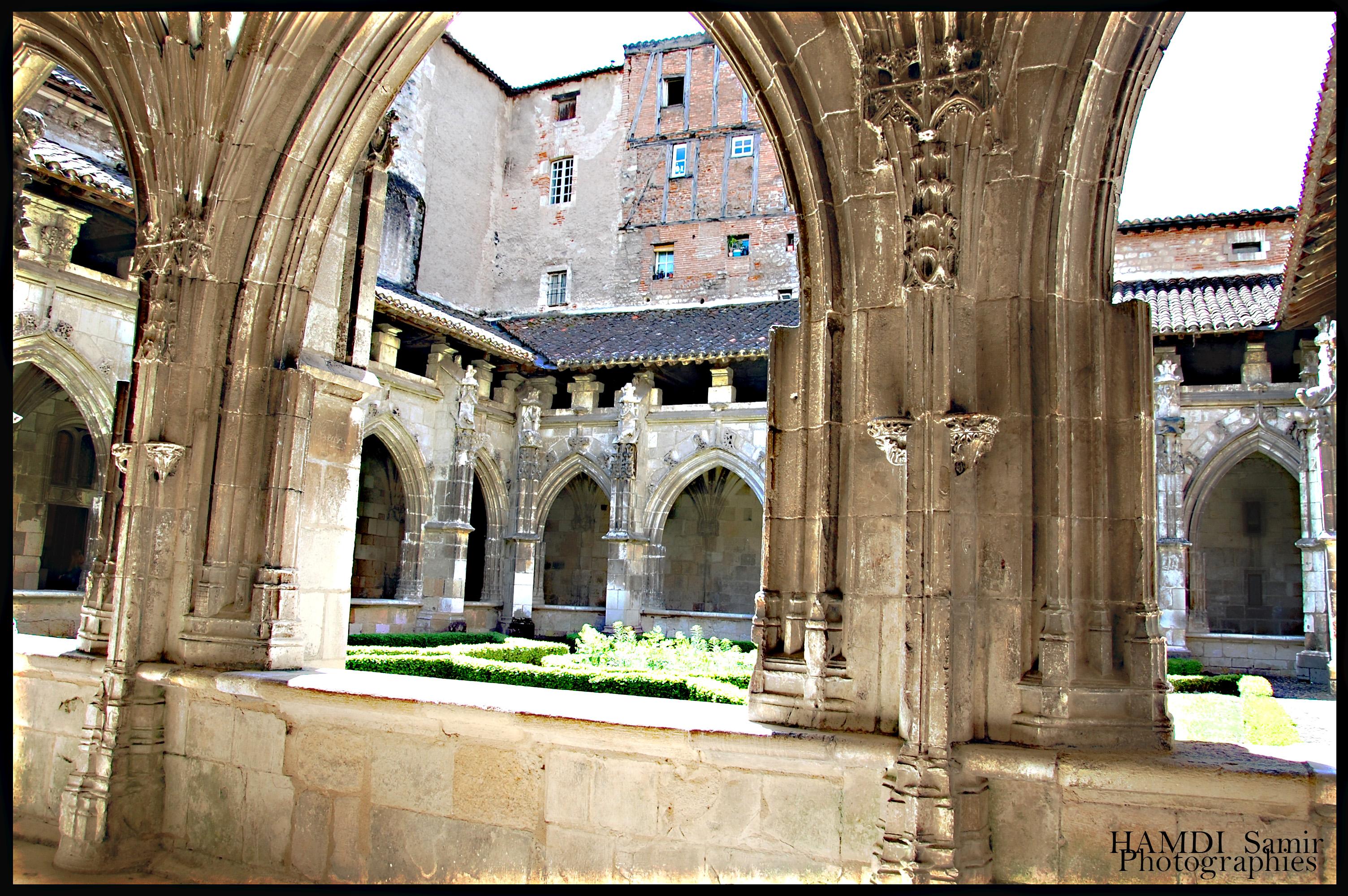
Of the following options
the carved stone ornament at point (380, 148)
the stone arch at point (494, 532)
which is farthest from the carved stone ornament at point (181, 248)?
the stone arch at point (494, 532)

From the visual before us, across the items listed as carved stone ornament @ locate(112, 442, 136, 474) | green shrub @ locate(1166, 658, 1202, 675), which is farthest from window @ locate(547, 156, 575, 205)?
carved stone ornament @ locate(112, 442, 136, 474)

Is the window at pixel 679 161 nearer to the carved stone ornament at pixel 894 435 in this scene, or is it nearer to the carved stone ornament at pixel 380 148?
the carved stone ornament at pixel 380 148

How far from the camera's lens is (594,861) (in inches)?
116

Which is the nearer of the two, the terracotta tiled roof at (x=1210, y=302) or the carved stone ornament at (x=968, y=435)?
the carved stone ornament at (x=968, y=435)

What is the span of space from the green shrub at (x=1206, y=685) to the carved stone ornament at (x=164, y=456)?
933cm

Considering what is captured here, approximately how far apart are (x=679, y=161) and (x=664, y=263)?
7.99 feet

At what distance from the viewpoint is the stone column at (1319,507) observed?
39.0 ft

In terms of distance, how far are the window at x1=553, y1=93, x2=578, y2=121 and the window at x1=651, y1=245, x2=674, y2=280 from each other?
4750 millimetres

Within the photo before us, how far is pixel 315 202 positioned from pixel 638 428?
1163 centimetres

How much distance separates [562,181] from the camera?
78.4 feet

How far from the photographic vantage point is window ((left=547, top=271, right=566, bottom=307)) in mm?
23328

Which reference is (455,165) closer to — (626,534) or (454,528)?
(454,528)

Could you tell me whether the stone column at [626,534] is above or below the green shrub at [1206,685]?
above

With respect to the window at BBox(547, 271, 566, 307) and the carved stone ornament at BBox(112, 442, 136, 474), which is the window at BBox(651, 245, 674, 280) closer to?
the window at BBox(547, 271, 566, 307)
